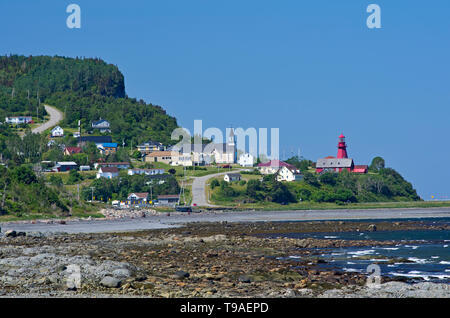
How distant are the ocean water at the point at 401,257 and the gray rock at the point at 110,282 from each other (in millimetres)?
11791

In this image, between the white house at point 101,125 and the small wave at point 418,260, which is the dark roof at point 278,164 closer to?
the white house at point 101,125

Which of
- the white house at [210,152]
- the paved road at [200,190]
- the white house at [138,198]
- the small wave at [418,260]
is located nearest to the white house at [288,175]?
the paved road at [200,190]

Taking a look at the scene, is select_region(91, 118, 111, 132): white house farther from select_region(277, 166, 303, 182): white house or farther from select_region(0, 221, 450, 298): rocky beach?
select_region(0, 221, 450, 298): rocky beach

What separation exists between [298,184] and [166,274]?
82.4 m

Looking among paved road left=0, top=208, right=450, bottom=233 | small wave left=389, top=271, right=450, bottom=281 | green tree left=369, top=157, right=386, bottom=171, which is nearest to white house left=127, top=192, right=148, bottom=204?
paved road left=0, top=208, right=450, bottom=233

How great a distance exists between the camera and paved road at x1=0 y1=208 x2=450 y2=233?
62.5 meters

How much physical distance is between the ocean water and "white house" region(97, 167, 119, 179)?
6151 cm

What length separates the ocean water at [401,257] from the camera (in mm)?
31358

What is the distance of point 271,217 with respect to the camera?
81.2 m

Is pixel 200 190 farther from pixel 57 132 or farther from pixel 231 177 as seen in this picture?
pixel 57 132

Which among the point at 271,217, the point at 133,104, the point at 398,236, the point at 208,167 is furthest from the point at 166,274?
the point at 133,104

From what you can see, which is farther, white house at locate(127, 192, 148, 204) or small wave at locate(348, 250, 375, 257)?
white house at locate(127, 192, 148, 204)

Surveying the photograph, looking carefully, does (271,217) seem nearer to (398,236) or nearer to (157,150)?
(398,236)

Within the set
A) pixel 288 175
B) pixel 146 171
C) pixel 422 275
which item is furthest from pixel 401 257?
pixel 146 171
